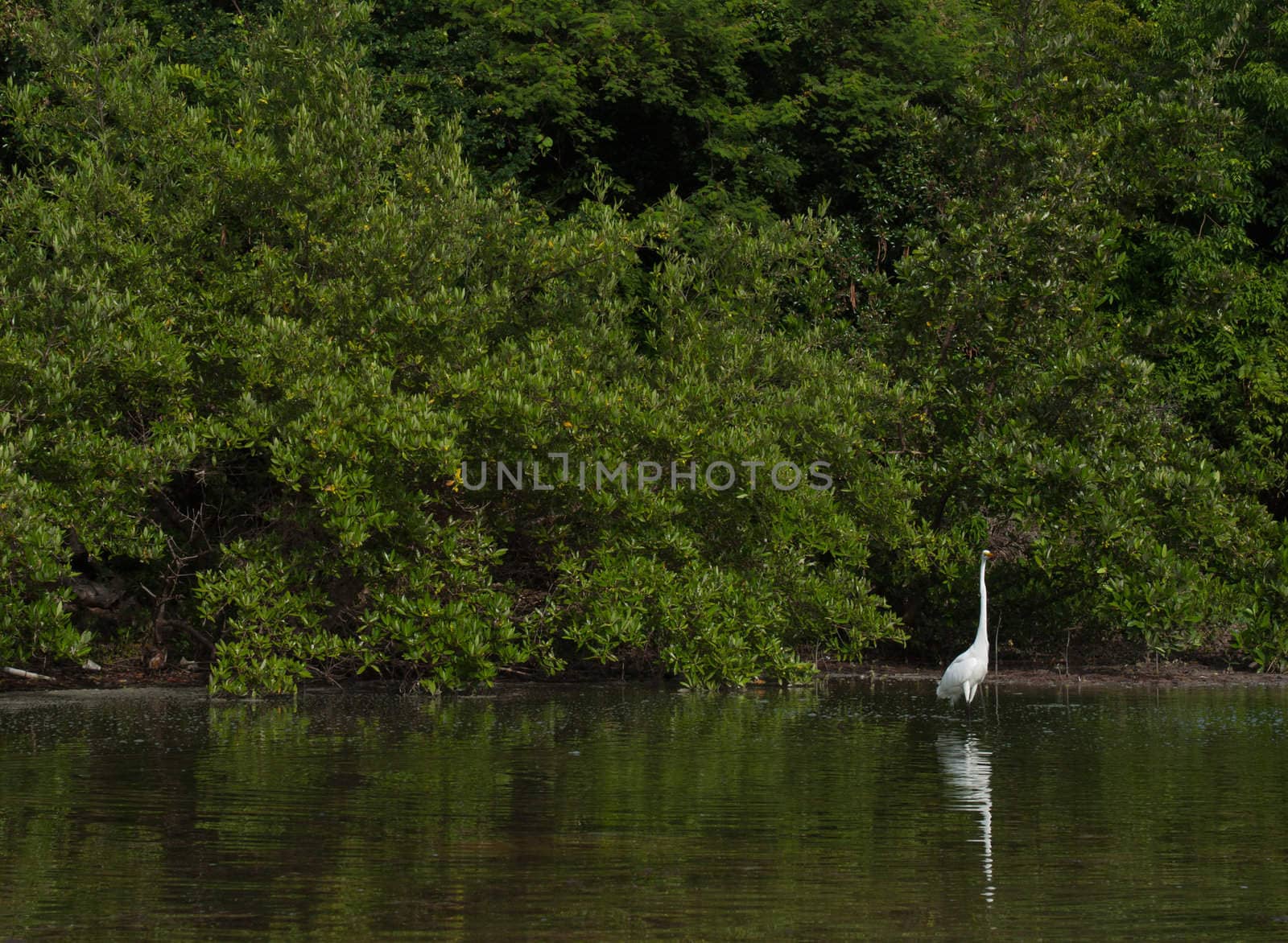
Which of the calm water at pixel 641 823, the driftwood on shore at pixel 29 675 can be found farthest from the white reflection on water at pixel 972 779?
the driftwood on shore at pixel 29 675

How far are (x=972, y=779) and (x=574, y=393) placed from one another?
26.2 ft

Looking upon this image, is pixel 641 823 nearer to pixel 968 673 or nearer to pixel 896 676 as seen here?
pixel 968 673

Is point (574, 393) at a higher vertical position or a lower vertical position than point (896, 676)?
higher

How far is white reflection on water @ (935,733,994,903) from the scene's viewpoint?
9625mm

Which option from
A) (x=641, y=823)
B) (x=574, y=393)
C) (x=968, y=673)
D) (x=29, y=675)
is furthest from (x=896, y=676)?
(x=641, y=823)

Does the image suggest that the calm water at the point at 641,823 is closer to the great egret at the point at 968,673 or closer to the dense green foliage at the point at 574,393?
the great egret at the point at 968,673

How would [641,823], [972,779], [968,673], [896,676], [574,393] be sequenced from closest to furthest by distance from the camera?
[641,823] < [972,779] < [968,673] < [574,393] < [896,676]

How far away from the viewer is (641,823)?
10.4 meters

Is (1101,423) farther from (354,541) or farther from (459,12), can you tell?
(459,12)

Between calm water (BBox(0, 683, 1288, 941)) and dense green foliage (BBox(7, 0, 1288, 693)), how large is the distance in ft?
7.80

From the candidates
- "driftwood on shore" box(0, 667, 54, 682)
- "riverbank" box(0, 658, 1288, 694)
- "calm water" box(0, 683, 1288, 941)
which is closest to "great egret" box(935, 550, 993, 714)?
"calm water" box(0, 683, 1288, 941)

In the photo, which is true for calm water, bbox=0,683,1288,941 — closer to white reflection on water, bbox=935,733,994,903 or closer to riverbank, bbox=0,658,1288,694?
white reflection on water, bbox=935,733,994,903

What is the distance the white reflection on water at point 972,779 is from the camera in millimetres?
9625

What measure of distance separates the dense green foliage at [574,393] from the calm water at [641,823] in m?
2.38
